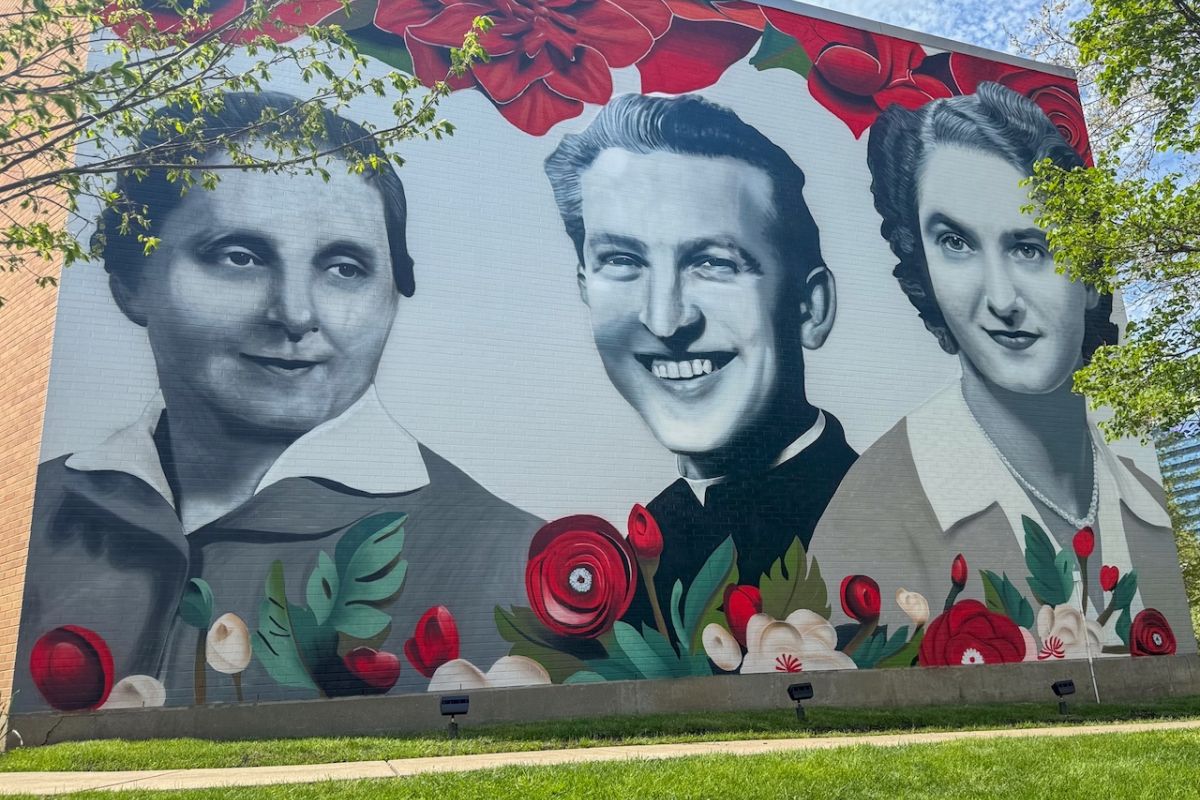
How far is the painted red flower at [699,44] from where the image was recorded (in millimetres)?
17547

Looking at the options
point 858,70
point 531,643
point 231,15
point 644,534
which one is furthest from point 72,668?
point 858,70

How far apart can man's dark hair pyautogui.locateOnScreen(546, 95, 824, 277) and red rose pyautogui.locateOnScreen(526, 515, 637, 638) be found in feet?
15.8

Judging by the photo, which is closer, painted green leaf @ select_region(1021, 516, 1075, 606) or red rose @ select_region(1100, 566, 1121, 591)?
painted green leaf @ select_region(1021, 516, 1075, 606)

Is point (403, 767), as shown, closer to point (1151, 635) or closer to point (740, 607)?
point (740, 607)

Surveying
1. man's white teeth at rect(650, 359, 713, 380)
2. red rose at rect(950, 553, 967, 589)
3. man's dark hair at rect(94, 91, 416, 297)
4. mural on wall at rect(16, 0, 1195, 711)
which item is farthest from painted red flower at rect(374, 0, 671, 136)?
red rose at rect(950, 553, 967, 589)

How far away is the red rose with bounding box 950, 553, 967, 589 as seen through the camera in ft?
56.3

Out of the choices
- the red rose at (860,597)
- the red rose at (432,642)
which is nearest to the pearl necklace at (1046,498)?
the red rose at (860,597)

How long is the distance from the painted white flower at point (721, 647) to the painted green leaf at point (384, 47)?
10084 mm

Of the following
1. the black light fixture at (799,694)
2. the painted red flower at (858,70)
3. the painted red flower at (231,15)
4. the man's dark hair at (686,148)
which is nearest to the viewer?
the black light fixture at (799,694)

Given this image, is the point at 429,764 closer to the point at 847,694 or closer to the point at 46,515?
the point at 46,515

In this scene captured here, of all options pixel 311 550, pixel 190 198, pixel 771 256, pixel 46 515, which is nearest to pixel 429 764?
pixel 311 550

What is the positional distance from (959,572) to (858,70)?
9.86m

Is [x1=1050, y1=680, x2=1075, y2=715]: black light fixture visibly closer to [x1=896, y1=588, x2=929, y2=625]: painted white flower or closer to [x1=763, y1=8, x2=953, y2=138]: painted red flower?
[x1=896, y1=588, x2=929, y2=625]: painted white flower

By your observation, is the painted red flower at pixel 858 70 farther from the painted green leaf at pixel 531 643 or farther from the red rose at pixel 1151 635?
the painted green leaf at pixel 531 643
